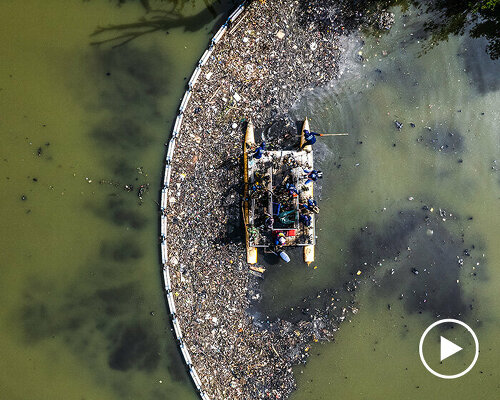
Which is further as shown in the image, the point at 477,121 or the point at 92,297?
the point at 477,121

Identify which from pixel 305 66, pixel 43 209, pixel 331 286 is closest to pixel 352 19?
pixel 305 66

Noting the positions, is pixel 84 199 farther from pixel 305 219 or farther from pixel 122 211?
pixel 305 219

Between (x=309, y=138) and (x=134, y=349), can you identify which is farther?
(x=134, y=349)

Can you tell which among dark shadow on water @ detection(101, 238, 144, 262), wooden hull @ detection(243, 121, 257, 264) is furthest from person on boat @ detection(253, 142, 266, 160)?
dark shadow on water @ detection(101, 238, 144, 262)

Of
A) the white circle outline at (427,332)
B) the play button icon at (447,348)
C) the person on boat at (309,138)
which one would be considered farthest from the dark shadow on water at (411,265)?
the person on boat at (309,138)

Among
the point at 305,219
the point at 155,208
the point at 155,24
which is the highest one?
the point at 155,24

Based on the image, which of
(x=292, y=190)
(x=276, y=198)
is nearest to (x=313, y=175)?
(x=292, y=190)

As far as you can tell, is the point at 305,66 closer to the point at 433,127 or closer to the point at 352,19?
the point at 352,19
